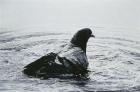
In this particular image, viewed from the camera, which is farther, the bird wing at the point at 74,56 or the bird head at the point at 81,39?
the bird head at the point at 81,39

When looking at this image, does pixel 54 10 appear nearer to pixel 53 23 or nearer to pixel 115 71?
pixel 53 23

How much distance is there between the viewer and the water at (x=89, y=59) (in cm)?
1159

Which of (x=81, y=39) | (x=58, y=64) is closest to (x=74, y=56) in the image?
(x=58, y=64)

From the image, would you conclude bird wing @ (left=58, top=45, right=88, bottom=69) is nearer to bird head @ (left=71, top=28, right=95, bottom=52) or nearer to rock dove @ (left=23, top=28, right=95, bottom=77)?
rock dove @ (left=23, top=28, right=95, bottom=77)

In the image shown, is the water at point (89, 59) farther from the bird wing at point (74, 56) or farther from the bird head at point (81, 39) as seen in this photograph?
the bird head at point (81, 39)

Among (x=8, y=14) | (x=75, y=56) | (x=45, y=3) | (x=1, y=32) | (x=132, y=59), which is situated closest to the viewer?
(x=75, y=56)

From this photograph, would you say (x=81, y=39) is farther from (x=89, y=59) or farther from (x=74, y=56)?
(x=74, y=56)

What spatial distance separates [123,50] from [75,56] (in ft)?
12.1

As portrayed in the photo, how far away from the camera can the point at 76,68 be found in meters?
12.7

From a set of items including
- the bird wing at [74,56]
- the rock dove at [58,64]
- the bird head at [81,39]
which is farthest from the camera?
the bird head at [81,39]

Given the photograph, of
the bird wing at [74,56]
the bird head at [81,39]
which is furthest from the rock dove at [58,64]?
the bird head at [81,39]

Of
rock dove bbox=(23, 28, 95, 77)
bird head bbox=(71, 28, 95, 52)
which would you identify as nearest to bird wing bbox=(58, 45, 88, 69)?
rock dove bbox=(23, 28, 95, 77)

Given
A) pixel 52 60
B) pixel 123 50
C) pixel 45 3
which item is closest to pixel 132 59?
A: pixel 123 50

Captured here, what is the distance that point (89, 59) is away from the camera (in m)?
15.1
